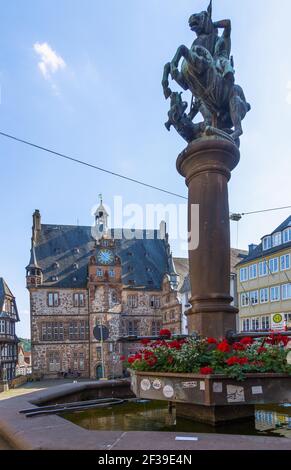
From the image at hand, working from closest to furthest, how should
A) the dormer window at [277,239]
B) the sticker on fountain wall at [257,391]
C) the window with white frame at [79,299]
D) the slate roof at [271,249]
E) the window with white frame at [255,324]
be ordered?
1. the sticker on fountain wall at [257,391]
2. the slate roof at [271,249]
3. the dormer window at [277,239]
4. the window with white frame at [255,324]
5. the window with white frame at [79,299]

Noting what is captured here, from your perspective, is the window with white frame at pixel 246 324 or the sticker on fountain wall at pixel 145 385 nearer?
the sticker on fountain wall at pixel 145 385

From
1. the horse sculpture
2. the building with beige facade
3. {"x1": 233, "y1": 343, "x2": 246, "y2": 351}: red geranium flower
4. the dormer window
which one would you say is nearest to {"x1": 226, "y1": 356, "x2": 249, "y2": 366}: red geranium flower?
{"x1": 233, "y1": 343, "x2": 246, "y2": 351}: red geranium flower

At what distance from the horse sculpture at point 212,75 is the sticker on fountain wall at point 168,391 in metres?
4.06

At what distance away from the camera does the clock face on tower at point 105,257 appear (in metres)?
54.6

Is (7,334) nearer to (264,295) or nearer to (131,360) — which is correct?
(264,295)

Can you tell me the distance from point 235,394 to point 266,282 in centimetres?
3672

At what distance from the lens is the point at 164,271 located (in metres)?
60.6

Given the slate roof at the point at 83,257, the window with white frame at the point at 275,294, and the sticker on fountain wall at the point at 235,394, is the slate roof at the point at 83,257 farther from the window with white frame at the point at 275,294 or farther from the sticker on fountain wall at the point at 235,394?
the sticker on fountain wall at the point at 235,394

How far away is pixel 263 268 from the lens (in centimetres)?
4144

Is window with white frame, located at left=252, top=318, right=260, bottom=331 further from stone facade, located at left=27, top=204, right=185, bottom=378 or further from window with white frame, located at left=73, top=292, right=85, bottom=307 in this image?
window with white frame, located at left=73, top=292, right=85, bottom=307

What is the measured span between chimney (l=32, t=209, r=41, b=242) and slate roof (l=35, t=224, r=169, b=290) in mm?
478

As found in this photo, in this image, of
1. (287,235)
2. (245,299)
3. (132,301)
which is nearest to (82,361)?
(132,301)

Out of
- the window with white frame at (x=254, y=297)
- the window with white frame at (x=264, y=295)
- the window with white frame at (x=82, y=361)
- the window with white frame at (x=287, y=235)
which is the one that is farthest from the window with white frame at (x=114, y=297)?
the window with white frame at (x=287, y=235)

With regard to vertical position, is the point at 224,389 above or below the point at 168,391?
above
